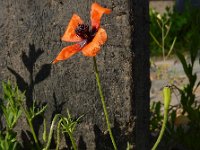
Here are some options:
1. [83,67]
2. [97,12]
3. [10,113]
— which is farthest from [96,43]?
[10,113]

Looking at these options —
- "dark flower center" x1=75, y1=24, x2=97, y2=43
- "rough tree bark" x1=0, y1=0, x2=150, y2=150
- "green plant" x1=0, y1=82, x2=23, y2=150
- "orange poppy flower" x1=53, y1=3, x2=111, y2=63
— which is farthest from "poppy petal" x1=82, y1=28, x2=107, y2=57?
"green plant" x1=0, y1=82, x2=23, y2=150

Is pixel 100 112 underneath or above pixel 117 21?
underneath

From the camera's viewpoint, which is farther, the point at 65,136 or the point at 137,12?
the point at 65,136

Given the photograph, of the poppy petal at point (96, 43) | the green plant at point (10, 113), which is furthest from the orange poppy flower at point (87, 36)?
the green plant at point (10, 113)

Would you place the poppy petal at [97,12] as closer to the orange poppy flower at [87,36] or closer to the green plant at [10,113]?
the orange poppy flower at [87,36]

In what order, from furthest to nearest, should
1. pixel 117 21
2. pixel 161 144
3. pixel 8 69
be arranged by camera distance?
1. pixel 161 144
2. pixel 8 69
3. pixel 117 21

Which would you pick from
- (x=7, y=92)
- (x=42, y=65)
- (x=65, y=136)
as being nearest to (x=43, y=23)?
(x=42, y=65)

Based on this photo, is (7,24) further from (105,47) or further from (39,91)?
(105,47)

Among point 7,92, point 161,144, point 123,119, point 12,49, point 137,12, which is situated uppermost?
point 137,12
